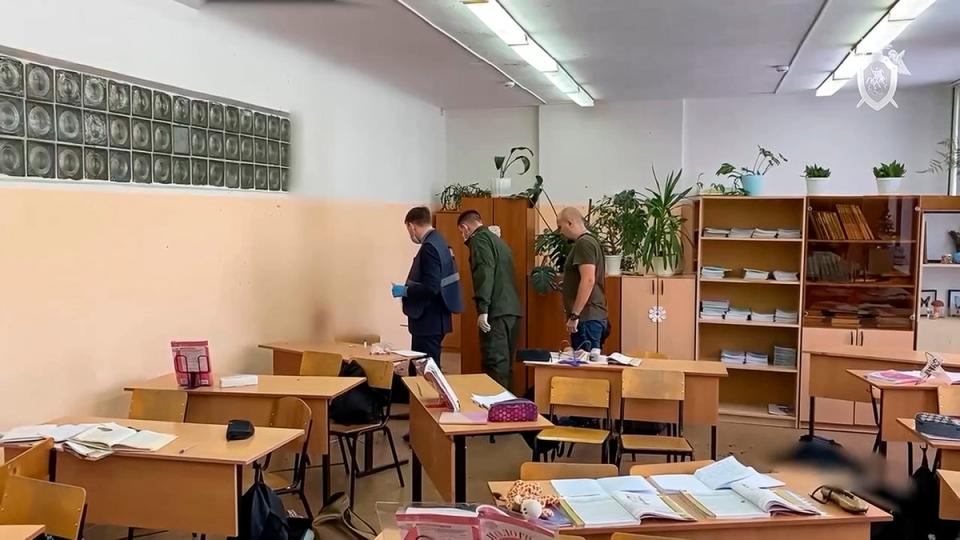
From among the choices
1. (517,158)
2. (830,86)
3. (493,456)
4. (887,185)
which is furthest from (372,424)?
(830,86)

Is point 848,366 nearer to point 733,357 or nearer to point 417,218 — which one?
point 733,357

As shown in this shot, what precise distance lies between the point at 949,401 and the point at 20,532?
4.42m

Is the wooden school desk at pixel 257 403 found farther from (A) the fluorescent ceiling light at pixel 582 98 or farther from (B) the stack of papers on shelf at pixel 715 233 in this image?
(A) the fluorescent ceiling light at pixel 582 98

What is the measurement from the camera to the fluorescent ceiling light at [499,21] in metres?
4.43

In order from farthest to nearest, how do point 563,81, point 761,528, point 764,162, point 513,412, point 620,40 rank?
point 764,162 → point 563,81 → point 620,40 → point 513,412 → point 761,528

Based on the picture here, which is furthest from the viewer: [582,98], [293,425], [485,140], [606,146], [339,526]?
[485,140]

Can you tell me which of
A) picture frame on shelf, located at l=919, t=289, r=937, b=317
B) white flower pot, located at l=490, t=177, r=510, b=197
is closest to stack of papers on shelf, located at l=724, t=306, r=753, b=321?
picture frame on shelf, located at l=919, t=289, r=937, b=317

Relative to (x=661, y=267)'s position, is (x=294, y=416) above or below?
below

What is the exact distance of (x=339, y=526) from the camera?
318 cm

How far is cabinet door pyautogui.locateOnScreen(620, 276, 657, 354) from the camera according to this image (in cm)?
650

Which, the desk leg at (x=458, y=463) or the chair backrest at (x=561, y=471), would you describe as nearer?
the chair backrest at (x=561, y=471)

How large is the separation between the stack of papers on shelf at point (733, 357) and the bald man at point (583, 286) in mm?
1385

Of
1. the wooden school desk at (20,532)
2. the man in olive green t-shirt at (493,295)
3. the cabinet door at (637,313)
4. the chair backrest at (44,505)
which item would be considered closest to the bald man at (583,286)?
the man in olive green t-shirt at (493,295)

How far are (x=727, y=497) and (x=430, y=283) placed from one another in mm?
3187
